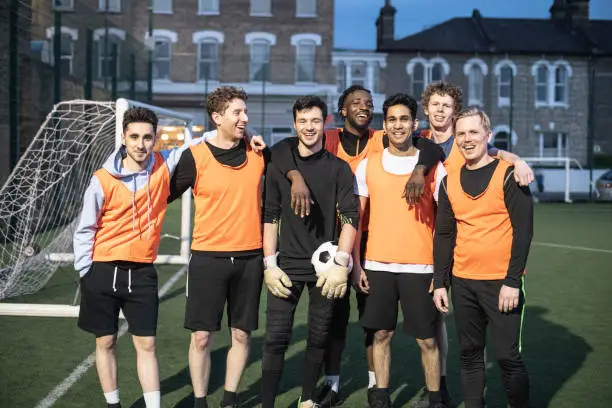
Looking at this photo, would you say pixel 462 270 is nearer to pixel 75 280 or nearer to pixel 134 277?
pixel 134 277

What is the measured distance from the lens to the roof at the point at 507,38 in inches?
1560

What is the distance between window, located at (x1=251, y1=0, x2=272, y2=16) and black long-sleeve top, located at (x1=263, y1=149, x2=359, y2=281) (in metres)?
33.6

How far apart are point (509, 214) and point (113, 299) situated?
2.55 meters

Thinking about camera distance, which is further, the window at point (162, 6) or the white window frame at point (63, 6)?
the window at point (162, 6)

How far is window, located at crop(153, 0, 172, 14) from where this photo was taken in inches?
1454

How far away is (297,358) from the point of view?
659 cm

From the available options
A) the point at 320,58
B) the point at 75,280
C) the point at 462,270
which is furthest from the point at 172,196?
the point at 320,58

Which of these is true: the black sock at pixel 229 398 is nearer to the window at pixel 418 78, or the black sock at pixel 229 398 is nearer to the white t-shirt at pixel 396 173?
the white t-shirt at pixel 396 173

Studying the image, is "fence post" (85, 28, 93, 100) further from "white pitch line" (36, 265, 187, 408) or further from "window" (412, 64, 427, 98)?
"window" (412, 64, 427, 98)

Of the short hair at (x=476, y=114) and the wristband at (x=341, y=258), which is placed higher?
the short hair at (x=476, y=114)

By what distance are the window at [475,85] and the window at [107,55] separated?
79.0 ft

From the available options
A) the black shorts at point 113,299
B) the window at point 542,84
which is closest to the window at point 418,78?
the window at point 542,84

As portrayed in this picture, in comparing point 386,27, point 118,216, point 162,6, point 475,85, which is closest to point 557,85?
point 475,85

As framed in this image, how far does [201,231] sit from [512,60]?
3810cm
